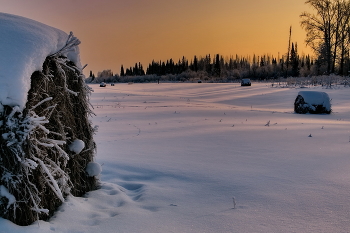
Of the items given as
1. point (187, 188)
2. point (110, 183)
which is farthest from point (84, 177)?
point (187, 188)

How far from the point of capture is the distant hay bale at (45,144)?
1696 mm

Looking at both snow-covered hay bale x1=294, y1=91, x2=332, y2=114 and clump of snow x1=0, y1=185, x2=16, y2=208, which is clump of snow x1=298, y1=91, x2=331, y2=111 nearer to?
snow-covered hay bale x1=294, y1=91, x2=332, y2=114

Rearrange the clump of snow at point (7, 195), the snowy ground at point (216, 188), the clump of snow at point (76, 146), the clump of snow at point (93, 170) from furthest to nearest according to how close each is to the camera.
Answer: the clump of snow at point (93, 170) < the clump of snow at point (76, 146) < the snowy ground at point (216, 188) < the clump of snow at point (7, 195)

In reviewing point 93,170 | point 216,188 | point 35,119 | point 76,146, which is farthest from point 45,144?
point 216,188

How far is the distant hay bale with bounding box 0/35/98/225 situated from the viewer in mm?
1696

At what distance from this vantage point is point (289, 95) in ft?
58.4

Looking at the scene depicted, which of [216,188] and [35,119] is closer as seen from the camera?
[35,119]

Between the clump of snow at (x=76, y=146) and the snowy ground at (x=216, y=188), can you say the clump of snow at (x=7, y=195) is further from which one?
the clump of snow at (x=76, y=146)

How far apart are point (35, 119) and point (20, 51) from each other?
1.56 ft

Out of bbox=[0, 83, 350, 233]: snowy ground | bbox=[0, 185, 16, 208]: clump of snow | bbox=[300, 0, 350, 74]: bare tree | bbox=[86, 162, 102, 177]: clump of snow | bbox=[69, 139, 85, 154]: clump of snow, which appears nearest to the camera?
bbox=[0, 185, 16, 208]: clump of snow

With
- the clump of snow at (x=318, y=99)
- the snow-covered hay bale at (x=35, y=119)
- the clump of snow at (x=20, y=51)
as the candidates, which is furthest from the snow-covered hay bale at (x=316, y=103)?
the clump of snow at (x=20, y=51)

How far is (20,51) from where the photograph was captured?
1841mm

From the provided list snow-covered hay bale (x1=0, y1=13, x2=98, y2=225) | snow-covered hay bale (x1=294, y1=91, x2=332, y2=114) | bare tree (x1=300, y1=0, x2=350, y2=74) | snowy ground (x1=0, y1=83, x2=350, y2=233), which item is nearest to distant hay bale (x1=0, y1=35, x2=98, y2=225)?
snow-covered hay bale (x1=0, y1=13, x2=98, y2=225)

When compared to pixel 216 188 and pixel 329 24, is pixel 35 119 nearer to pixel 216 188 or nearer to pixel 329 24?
pixel 216 188
